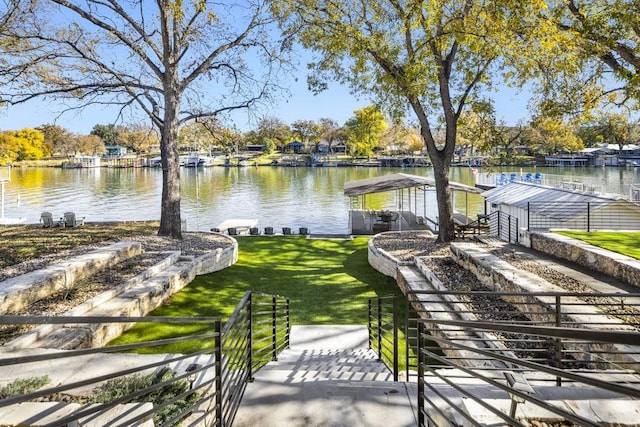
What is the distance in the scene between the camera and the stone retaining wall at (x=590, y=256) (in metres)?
7.99

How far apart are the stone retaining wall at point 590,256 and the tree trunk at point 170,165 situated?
36.9 feet

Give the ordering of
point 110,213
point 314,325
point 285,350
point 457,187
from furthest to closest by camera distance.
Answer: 1. point 110,213
2. point 457,187
3. point 314,325
4. point 285,350

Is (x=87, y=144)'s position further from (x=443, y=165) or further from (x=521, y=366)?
(x=521, y=366)

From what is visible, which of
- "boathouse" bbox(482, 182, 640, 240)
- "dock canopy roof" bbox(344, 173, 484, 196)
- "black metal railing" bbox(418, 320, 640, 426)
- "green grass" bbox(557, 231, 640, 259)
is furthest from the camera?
"dock canopy roof" bbox(344, 173, 484, 196)

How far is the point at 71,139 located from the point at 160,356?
111215mm

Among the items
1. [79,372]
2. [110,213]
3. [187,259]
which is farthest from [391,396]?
[110,213]

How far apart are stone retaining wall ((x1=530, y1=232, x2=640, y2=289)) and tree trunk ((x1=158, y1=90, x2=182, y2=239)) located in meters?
11.3

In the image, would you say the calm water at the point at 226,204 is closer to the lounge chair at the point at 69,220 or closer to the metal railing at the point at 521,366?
the lounge chair at the point at 69,220

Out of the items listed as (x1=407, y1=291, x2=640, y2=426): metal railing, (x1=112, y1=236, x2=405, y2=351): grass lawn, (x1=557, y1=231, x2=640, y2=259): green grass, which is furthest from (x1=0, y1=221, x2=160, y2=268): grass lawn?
(x1=557, y1=231, x2=640, y2=259): green grass

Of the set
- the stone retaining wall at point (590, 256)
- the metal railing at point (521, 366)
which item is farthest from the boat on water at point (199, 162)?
the metal railing at point (521, 366)

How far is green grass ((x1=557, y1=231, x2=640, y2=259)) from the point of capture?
10144mm

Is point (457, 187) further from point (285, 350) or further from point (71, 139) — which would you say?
point (71, 139)

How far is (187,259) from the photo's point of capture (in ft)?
39.2

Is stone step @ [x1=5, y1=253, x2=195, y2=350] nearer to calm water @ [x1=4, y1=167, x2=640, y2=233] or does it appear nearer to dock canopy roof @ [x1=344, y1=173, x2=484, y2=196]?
dock canopy roof @ [x1=344, y1=173, x2=484, y2=196]
